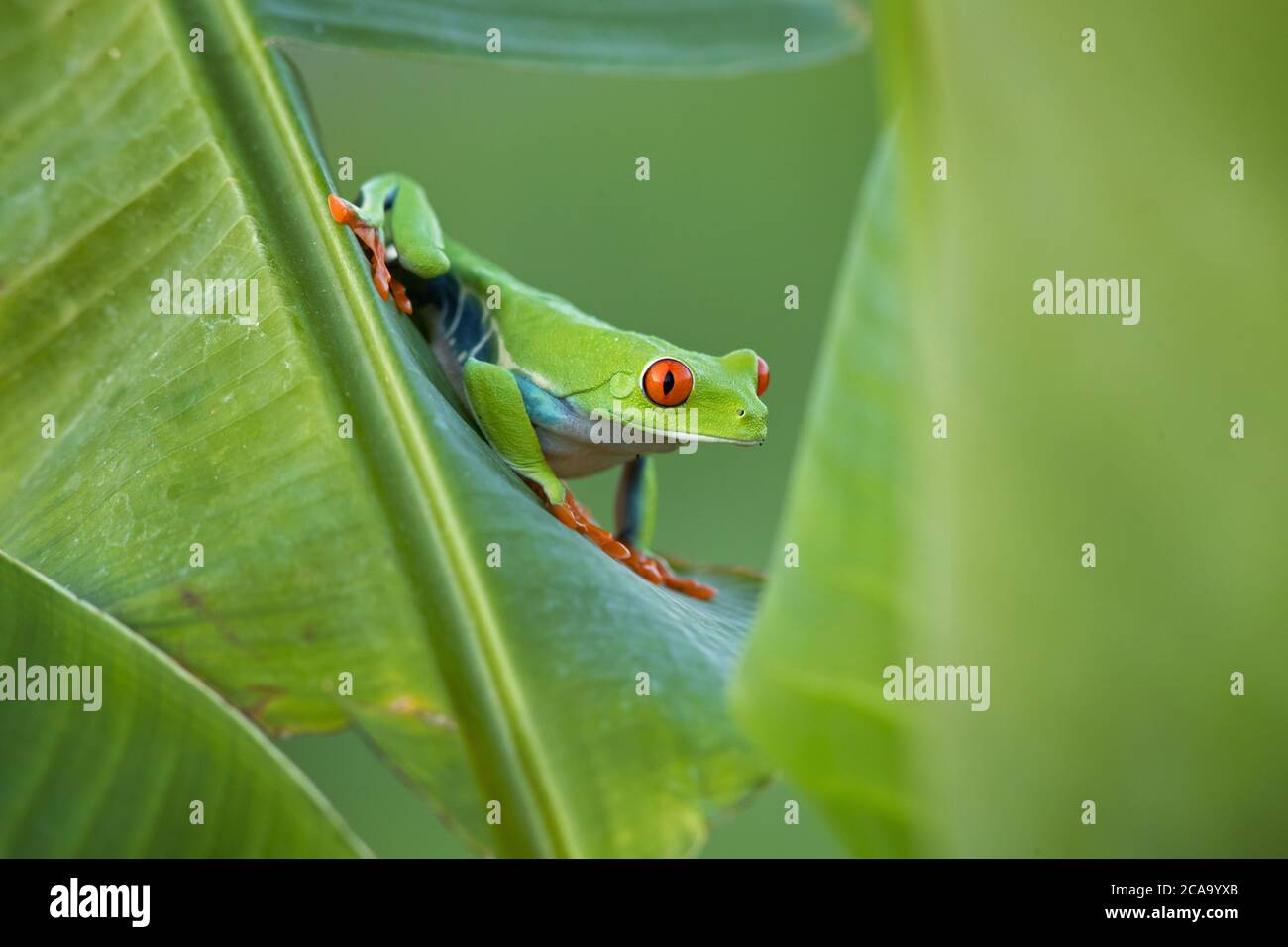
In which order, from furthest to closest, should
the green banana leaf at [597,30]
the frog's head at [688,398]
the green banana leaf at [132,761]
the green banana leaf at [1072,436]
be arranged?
1. the frog's head at [688,398]
2. the green banana leaf at [597,30]
3. the green banana leaf at [132,761]
4. the green banana leaf at [1072,436]

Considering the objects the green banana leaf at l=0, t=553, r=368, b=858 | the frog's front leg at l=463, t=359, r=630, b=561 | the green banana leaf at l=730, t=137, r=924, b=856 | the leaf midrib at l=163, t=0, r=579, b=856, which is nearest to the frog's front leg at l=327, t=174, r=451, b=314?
the frog's front leg at l=463, t=359, r=630, b=561

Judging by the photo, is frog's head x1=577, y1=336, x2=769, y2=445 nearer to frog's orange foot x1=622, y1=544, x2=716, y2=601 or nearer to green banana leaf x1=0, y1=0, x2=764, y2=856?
frog's orange foot x1=622, y1=544, x2=716, y2=601

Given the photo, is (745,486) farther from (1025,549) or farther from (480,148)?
(1025,549)

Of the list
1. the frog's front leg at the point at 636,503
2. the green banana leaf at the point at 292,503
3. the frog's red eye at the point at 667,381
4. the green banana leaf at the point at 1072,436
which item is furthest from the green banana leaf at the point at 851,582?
the frog's front leg at the point at 636,503

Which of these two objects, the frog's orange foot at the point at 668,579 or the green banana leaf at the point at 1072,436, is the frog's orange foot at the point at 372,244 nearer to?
the frog's orange foot at the point at 668,579
